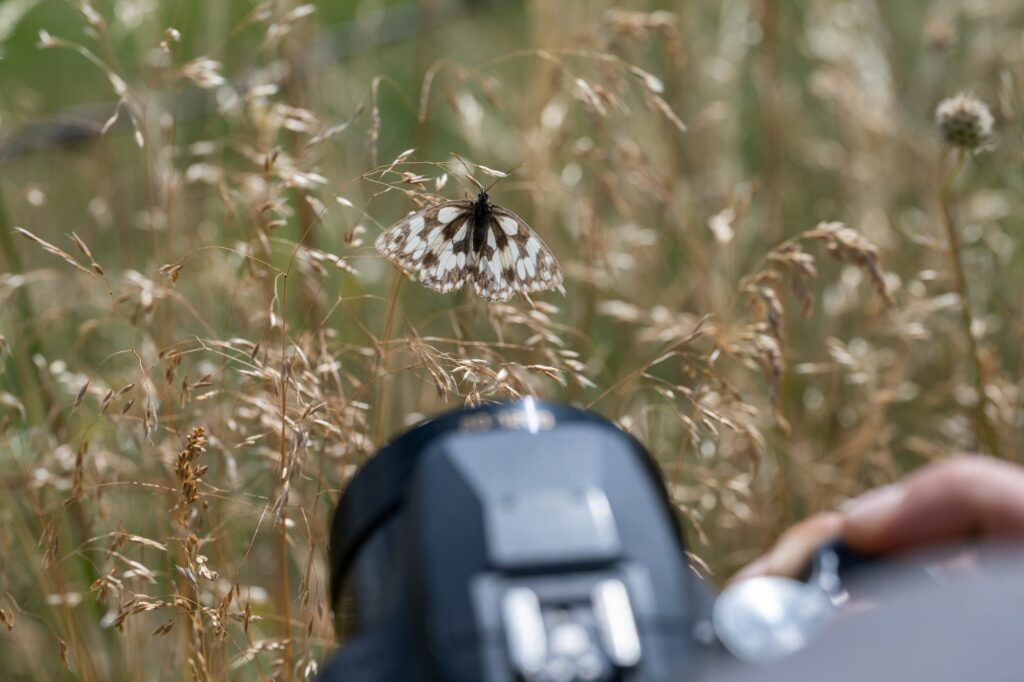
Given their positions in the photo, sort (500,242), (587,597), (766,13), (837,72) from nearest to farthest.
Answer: (587,597)
(500,242)
(766,13)
(837,72)

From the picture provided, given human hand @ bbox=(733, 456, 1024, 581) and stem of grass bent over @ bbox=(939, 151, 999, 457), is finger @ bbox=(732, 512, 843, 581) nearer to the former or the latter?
human hand @ bbox=(733, 456, 1024, 581)

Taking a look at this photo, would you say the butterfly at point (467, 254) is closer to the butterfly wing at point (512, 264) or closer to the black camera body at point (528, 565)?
the butterfly wing at point (512, 264)

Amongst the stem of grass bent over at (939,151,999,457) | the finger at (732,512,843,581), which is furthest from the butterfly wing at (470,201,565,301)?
the finger at (732,512,843,581)

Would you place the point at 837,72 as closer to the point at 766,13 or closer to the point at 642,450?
the point at 766,13

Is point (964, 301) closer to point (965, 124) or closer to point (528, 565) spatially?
point (965, 124)

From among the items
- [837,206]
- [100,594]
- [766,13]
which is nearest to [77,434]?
[100,594]

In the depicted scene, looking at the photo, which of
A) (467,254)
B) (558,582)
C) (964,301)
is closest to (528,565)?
(558,582)
